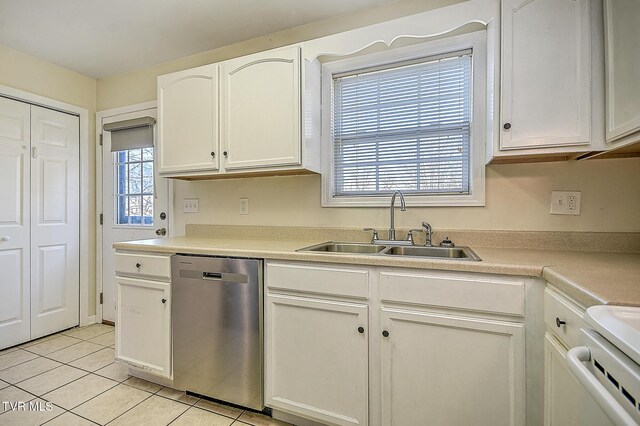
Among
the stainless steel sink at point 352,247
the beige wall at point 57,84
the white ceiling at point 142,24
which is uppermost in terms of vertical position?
the white ceiling at point 142,24

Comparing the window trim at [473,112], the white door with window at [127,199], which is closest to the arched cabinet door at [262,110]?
the window trim at [473,112]

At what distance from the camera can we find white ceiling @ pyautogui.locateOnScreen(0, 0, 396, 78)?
76.8 inches

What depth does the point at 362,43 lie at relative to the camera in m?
1.72

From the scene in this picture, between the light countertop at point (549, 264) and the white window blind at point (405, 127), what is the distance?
58cm

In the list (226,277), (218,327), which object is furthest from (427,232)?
(218,327)

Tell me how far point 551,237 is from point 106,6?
3070mm

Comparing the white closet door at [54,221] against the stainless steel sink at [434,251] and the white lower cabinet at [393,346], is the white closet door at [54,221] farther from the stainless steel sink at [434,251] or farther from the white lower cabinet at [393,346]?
the stainless steel sink at [434,251]

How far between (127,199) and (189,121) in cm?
133

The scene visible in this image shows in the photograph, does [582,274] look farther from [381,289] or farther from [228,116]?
[228,116]

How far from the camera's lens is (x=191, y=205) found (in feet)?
8.50

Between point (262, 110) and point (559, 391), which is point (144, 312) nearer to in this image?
point (262, 110)

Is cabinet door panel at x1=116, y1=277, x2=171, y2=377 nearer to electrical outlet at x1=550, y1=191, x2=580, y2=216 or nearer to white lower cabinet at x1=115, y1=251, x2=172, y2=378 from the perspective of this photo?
white lower cabinet at x1=115, y1=251, x2=172, y2=378

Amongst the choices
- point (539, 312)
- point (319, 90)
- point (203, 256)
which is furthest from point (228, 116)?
point (539, 312)

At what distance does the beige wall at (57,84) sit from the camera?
247cm
